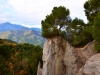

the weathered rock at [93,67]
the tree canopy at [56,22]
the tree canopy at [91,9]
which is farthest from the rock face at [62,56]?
the weathered rock at [93,67]

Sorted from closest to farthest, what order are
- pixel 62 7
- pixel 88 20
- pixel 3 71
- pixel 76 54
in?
1. pixel 76 54
2. pixel 62 7
3. pixel 88 20
4. pixel 3 71

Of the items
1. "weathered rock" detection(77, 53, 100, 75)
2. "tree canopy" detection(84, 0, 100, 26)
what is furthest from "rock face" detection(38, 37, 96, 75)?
"weathered rock" detection(77, 53, 100, 75)

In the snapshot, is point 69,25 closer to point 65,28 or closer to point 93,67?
point 65,28

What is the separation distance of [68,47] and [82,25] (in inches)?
204

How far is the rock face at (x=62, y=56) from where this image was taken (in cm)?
2925

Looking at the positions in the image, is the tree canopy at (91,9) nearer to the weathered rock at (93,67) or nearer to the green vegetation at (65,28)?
the green vegetation at (65,28)

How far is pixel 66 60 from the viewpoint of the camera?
30406mm

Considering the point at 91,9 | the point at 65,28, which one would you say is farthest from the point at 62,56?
the point at 91,9

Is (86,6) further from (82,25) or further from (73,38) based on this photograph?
(73,38)

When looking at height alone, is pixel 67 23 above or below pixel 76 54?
above

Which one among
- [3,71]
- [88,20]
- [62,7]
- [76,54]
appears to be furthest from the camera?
[3,71]

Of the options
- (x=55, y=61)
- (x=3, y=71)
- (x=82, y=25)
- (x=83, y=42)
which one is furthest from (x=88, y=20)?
(x=3, y=71)

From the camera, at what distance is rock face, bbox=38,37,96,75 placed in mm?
29250

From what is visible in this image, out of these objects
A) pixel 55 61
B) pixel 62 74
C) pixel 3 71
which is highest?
pixel 55 61
